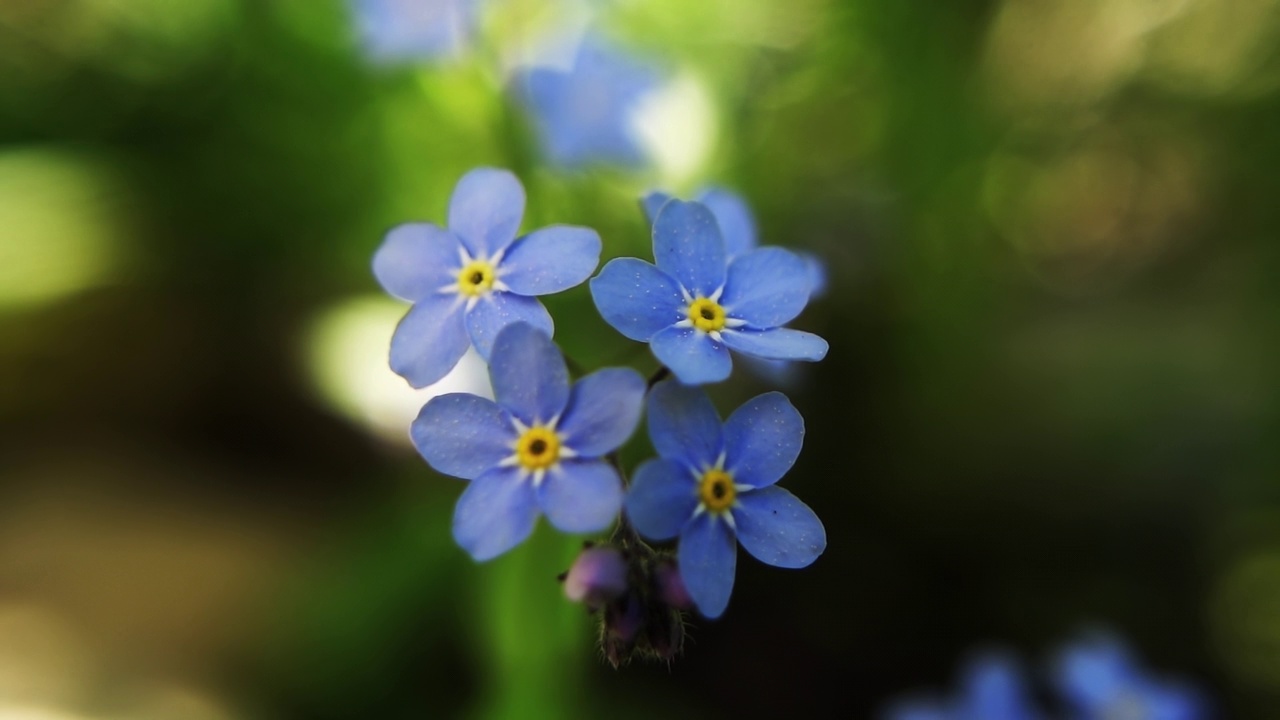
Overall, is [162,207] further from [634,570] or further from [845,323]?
[634,570]

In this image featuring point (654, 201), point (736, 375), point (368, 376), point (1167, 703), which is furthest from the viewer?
point (736, 375)

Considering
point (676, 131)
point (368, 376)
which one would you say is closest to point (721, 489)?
point (368, 376)

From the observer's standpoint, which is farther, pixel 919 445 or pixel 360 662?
pixel 919 445

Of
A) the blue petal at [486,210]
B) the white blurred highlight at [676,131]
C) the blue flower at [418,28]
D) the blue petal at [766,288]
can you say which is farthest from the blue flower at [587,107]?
the blue petal at [766,288]

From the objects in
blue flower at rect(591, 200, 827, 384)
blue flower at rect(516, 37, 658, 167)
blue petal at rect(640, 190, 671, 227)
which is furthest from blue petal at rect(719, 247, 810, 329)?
blue flower at rect(516, 37, 658, 167)

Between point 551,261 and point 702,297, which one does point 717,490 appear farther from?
point 551,261

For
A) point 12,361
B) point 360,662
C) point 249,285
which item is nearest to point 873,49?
point 249,285

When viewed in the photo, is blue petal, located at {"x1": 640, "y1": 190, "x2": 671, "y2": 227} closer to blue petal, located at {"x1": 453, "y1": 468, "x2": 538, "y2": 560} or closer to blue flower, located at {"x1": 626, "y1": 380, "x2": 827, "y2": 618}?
blue flower, located at {"x1": 626, "y1": 380, "x2": 827, "y2": 618}
